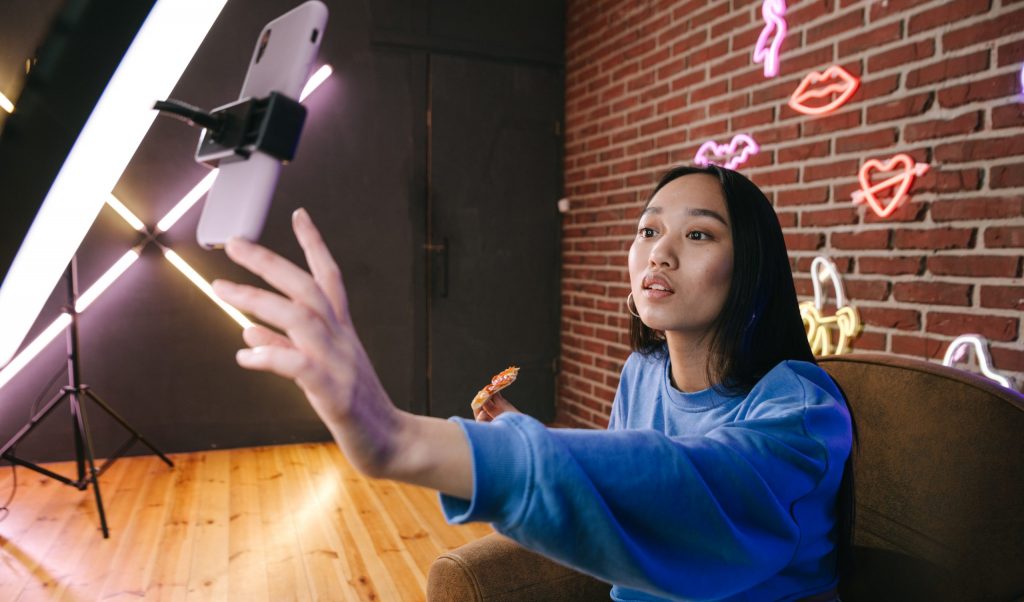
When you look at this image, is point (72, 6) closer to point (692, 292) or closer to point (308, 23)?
point (308, 23)

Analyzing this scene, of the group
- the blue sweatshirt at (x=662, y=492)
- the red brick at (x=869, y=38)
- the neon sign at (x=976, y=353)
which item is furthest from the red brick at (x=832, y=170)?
the blue sweatshirt at (x=662, y=492)

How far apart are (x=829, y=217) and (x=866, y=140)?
28 cm

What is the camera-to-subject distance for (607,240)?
360cm

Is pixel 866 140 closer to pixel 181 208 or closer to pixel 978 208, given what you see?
pixel 978 208

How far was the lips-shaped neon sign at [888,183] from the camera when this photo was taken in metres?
1.90

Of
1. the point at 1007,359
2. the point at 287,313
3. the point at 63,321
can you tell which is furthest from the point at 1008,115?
the point at 63,321

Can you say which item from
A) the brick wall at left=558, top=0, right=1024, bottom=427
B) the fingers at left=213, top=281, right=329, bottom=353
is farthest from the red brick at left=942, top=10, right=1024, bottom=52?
the fingers at left=213, top=281, right=329, bottom=353

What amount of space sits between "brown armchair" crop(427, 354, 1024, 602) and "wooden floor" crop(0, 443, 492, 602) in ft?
3.88

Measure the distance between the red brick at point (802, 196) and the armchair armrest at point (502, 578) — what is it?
1692 mm

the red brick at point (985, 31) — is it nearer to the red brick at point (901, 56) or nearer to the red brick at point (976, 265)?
the red brick at point (901, 56)

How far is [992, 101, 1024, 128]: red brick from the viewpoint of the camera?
1633mm

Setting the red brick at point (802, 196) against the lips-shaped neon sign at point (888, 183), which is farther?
the red brick at point (802, 196)

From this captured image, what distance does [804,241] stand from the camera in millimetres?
2332

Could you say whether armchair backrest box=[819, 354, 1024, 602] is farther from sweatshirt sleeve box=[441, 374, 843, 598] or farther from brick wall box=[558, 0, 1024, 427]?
brick wall box=[558, 0, 1024, 427]
